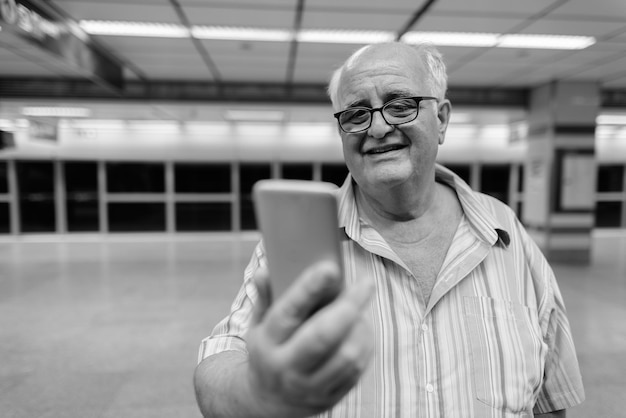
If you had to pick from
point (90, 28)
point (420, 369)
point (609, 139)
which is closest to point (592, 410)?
point (420, 369)

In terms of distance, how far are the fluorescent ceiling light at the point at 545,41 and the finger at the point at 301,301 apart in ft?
16.3

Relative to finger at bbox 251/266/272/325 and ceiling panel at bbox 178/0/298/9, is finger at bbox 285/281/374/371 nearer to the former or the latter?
finger at bbox 251/266/272/325

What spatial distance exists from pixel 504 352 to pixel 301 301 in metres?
0.76

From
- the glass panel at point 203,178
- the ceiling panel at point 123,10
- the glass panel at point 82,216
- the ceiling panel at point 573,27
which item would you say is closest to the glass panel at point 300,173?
the glass panel at point 203,178

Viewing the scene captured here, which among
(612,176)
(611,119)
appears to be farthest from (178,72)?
(612,176)

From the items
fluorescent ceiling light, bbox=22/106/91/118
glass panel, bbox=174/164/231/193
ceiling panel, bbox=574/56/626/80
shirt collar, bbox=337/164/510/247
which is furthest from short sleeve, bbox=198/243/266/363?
glass panel, bbox=174/164/231/193

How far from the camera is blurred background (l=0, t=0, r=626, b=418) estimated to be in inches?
133

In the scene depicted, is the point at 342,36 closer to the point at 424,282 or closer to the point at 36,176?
the point at 424,282

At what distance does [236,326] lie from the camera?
955 mm

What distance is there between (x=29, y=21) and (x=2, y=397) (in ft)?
9.44

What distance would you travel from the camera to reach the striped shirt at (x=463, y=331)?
0.93 metres

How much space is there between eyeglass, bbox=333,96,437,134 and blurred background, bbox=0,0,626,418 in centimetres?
251

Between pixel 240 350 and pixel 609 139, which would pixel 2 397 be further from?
pixel 609 139

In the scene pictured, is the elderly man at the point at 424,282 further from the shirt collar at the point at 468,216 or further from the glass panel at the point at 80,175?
the glass panel at the point at 80,175
